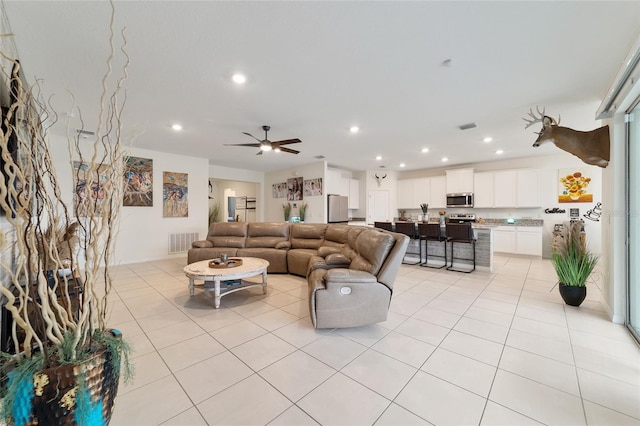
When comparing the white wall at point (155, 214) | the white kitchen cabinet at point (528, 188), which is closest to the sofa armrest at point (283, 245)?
the white wall at point (155, 214)

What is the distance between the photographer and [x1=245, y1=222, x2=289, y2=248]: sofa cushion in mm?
5016

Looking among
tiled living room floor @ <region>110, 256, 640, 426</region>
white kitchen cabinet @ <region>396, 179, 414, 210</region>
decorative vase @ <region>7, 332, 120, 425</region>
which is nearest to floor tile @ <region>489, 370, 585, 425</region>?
tiled living room floor @ <region>110, 256, 640, 426</region>

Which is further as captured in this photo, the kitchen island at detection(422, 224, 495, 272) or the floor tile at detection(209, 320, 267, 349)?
the kitchen island at detection(422, 224, 495, 272)

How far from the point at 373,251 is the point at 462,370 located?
4.09 ft

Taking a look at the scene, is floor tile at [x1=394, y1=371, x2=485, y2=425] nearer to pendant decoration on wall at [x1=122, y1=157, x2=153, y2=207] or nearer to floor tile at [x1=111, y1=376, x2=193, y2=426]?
floor tile at [x1=111, y1=376, x2=193, y2=426]

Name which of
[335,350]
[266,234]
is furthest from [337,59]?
[266,234]

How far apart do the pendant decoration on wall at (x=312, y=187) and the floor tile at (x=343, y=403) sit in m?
5.77

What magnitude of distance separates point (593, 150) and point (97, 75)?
18.2 feet

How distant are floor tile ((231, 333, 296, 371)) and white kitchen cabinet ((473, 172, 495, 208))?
681 centimetres

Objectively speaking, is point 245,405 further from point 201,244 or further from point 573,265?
point 573,265

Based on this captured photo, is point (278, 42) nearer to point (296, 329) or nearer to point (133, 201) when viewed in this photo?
point (296, 329)

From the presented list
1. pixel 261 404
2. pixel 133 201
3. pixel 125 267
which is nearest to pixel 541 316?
pixel 261 404

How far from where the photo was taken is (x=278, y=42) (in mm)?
2146

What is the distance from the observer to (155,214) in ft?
19.6
